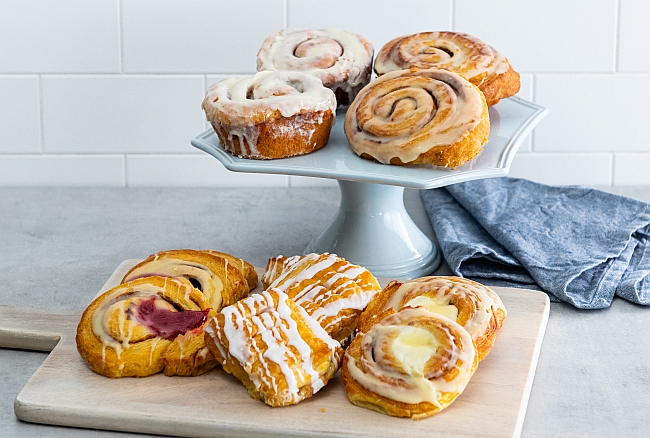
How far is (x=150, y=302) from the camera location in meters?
0.91

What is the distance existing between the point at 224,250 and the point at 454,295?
18.3 inches

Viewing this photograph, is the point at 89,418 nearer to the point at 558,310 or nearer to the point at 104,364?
the point at 104,364

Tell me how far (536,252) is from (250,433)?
0.55 meters

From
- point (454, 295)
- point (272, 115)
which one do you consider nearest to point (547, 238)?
point (454, 295)

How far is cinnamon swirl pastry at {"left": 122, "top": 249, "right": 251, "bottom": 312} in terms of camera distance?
3.21 feet

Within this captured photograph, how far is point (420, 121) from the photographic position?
0.98 meters

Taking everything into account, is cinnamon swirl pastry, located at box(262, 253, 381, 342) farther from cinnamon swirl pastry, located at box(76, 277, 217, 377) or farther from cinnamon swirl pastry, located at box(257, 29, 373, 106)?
cinnamon swirl pastry, located at box(257, 29, 373, 106)

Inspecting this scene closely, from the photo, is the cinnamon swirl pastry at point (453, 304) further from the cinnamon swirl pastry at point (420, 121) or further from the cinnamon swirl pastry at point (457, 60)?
the cinnamon swirl pastry at point (457, 60)

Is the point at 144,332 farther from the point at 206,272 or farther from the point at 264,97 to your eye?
the point at 264,97

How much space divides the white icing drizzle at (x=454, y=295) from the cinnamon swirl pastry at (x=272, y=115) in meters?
0.22

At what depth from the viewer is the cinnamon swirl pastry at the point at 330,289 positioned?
0.91 metres

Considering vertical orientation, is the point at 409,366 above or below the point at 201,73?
below

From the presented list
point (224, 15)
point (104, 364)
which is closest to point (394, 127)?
point (104, 364)

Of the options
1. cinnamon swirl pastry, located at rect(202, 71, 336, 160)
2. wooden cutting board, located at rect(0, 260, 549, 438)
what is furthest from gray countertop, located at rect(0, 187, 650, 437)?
cinnamon swirl pastry, located at rect(202, 71, 336, 160)
